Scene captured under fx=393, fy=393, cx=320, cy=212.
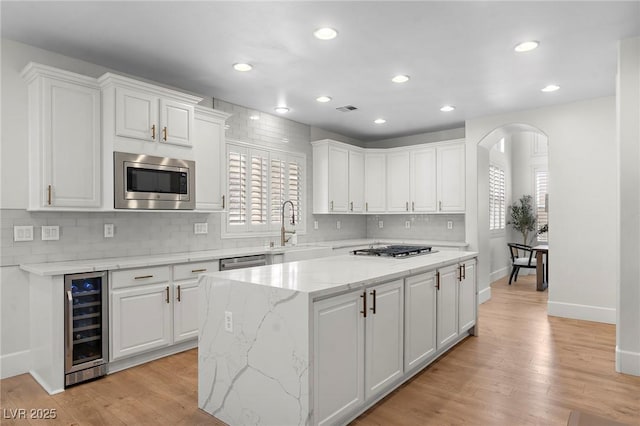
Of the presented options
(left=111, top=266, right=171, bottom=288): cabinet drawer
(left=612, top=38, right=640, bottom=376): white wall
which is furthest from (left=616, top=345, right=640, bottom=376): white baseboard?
(left=111, top=266, right=171, bottom=288): cabinet drawer

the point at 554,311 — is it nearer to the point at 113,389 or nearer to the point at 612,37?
the point at 612,37

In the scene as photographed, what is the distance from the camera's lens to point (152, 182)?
360 centimetres

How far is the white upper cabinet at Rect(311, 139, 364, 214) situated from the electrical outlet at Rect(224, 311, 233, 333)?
3674 millimetres

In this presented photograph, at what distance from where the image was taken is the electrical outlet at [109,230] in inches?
144

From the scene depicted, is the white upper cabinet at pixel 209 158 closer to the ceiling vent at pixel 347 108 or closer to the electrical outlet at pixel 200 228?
the electrical outlet at pixel 200 228

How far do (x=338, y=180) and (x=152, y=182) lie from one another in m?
3.17

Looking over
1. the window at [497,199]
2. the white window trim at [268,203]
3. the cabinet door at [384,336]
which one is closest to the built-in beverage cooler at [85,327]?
the white window trim at [268,203]

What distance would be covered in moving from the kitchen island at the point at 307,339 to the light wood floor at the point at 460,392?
232 millimetres

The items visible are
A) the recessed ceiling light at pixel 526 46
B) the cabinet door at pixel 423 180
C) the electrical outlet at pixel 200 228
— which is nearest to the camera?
the recessed ceiling light at pixel 526 46

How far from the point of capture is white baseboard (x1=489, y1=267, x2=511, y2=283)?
7566 mm

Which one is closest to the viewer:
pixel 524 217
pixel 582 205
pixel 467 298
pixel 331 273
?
pixel 331 273

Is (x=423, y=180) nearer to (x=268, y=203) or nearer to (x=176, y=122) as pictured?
(x=268, y=203)

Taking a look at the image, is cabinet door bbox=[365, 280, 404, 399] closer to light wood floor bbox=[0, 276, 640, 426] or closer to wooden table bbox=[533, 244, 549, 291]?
light wood floor bbox=[0, 276, 640, 426]

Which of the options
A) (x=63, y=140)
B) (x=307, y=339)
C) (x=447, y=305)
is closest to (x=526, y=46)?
(x=447, y=305)
